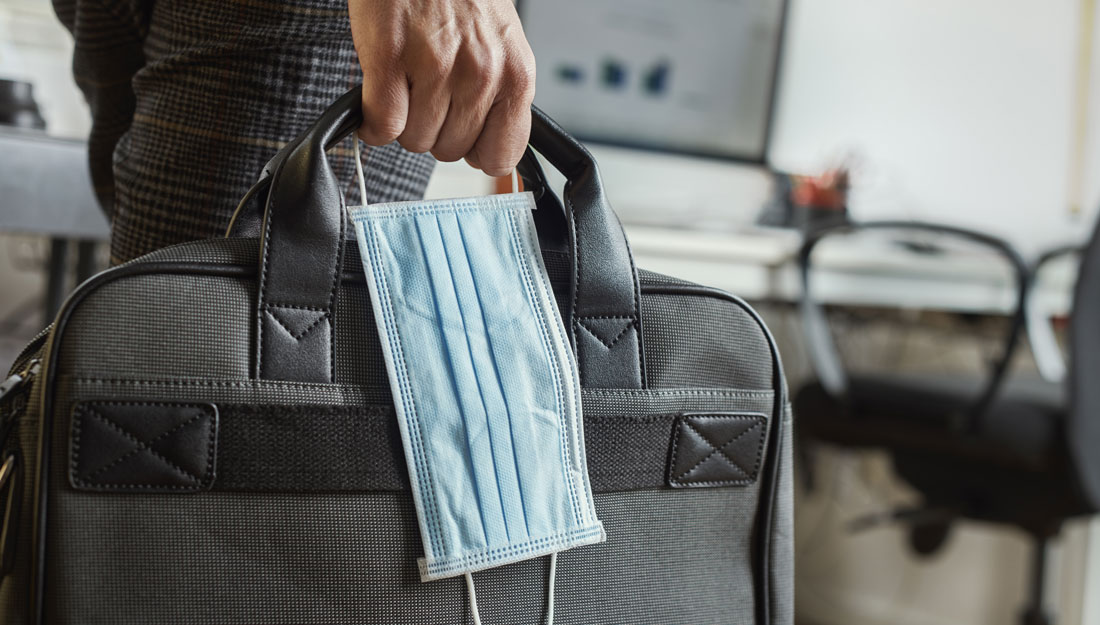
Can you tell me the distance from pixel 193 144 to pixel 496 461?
301 mm

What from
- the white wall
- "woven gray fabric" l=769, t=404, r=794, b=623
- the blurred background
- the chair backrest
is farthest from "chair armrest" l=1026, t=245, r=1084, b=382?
"woven gray fabric" l=769, t=404, r=794, b=623

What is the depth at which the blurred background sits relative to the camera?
1220 mm

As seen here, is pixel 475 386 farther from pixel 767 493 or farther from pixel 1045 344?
pixel 1045 344

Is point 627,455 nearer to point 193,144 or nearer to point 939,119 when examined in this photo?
point 193,144

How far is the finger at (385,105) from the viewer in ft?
1.46

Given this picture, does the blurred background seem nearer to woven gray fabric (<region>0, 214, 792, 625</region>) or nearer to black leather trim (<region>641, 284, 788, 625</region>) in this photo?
woven gray fabric (<region>0, 214, 792, 625</region>)

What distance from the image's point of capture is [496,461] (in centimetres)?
47

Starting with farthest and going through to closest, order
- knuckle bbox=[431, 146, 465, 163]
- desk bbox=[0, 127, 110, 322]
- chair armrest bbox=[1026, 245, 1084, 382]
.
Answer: chair armrest bbox=[1026, 245, 1084, 382] < desk bbox=[0, 127, 110, 322] < knuckle bbox=[431, 146, 465, 163]

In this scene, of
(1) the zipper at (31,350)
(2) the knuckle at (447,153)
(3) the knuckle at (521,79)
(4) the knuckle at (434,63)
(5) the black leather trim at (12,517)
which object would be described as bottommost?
(5) the black leather trim at (12,517)

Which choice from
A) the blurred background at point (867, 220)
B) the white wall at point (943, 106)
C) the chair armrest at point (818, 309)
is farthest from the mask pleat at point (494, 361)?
the white wall at point (943, 106)

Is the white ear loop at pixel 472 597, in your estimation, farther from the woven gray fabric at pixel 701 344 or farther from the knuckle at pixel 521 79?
the knuckle at pixel 521 79

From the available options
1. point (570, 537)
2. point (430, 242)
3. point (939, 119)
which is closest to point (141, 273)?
point (430, 242)

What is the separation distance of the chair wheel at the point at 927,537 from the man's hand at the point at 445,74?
1.25 meters

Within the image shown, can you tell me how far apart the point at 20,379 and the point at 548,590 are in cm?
29
